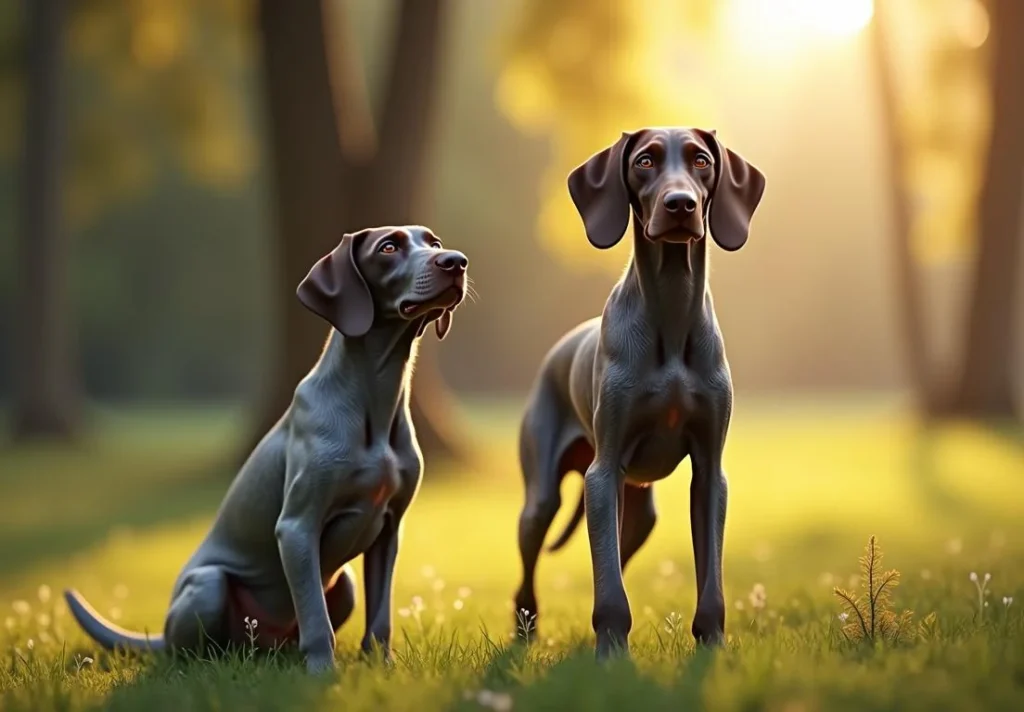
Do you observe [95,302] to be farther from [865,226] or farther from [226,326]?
[865,226]

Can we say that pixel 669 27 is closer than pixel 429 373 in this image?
No

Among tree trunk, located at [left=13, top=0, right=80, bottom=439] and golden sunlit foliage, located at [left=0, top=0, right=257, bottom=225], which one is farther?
tree trunk, located at [left=13, top=0, right=80, bottom=439]

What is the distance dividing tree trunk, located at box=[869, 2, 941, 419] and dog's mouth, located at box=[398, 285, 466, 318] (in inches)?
716

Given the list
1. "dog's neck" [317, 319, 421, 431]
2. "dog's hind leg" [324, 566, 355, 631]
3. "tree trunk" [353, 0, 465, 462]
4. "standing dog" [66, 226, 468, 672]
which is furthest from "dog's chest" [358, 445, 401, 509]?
"tree trunk" [353, 0, 465, 462]

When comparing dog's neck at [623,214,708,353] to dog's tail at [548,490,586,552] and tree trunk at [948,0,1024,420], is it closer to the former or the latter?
dog's tail at [548,490,586,552]

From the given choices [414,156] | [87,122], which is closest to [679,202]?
[414,156]

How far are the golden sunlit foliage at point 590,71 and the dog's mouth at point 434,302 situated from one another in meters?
12.8

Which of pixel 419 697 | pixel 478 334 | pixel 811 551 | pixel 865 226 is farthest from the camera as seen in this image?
pixel 865 226

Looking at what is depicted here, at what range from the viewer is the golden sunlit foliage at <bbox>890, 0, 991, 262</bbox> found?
2133 centimetres

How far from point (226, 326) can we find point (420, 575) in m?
27.5

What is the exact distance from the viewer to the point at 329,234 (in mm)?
12758

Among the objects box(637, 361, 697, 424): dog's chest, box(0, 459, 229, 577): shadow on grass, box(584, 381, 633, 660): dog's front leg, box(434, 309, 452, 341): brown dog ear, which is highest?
box(434, 309, 452, 341): brown dog ear

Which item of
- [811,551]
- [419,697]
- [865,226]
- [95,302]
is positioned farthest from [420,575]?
[865,226]

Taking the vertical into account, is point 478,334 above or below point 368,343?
below
